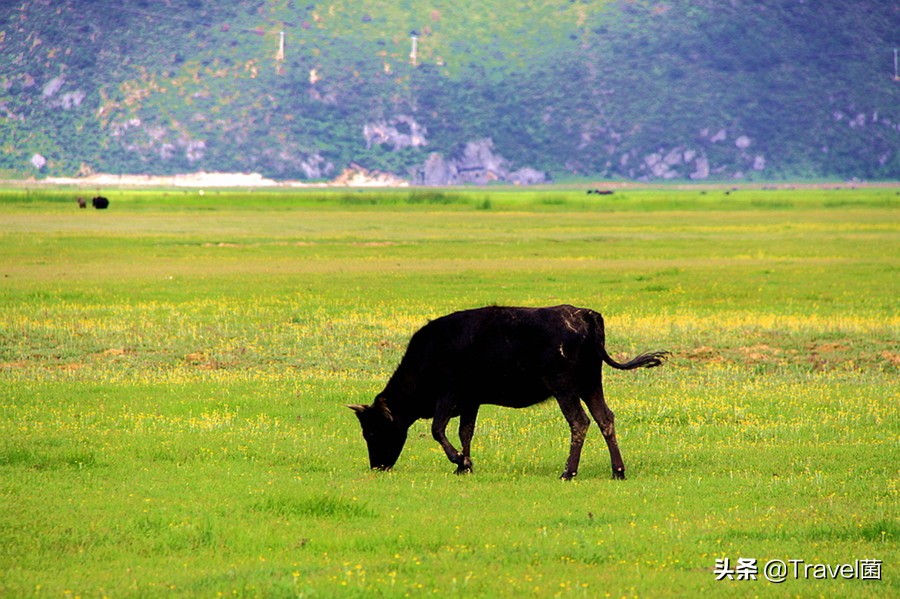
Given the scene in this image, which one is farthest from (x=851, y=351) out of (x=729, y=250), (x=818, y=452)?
(x=729, y=250)

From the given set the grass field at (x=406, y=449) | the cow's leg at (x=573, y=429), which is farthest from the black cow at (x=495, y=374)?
the grass field at (x=406, y=449)

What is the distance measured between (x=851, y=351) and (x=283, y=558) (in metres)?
19.4

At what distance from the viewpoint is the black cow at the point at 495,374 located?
1550 cm

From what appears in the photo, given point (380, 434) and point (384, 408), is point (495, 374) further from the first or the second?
point (380, 434)

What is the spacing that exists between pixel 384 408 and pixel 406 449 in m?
1.97

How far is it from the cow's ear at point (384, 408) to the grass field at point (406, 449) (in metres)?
0.69

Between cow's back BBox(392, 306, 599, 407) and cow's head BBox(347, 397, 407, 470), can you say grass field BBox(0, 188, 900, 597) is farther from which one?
cow's back BBox(392, 306, 599, 407)

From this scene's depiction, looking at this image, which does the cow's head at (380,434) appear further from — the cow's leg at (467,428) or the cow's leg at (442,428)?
the cow's leg at (467,428)

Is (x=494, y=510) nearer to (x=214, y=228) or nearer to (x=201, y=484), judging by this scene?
(x=201, y=484)

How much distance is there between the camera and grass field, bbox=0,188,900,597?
11.8 meters

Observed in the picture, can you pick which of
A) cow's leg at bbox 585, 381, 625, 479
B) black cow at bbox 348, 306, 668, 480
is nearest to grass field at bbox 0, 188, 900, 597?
cow's leg at bbox 585, 381, 625, 479

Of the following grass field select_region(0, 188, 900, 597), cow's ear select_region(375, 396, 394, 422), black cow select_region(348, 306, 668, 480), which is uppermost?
black cow select_region(348, 306, 668, 480)

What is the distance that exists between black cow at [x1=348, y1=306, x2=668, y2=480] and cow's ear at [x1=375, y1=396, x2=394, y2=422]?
1 centimetres

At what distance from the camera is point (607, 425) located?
15617mm
